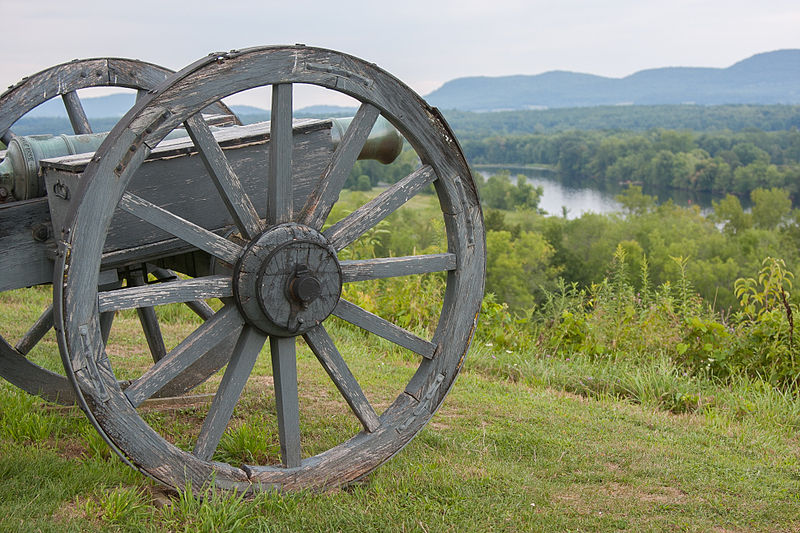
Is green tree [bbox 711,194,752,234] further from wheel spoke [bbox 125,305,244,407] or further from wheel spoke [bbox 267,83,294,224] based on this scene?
wheel spoke [bbox 125,305,244,407]

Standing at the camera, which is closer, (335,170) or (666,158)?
(335,170)

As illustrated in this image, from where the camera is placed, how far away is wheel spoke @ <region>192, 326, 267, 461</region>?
2697 mm

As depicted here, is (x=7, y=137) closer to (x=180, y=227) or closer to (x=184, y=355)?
(x=180, y=227)

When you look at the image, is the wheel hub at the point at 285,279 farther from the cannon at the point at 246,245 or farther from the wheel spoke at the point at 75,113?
the wheel spoke at the point at 75,113

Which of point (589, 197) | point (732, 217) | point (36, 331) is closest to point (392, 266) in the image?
point (36, 331)

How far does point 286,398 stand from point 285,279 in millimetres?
482

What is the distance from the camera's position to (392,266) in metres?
3.05

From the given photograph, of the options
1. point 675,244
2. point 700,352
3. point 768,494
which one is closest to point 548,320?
point 700,352

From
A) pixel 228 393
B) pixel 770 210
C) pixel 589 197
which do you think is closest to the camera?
pixel 228 393

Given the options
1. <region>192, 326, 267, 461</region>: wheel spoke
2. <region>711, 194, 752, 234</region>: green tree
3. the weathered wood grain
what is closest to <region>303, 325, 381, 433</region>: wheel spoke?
<region>192, 326, 267, 461</region>: wheel spoke

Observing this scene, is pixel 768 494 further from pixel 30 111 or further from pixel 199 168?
pixel 30 111

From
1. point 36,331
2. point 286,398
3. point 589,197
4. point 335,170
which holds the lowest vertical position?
point 589,197

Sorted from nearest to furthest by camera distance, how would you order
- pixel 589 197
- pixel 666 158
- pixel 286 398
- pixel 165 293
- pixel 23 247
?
pixel 165 293 < pixel 23 247 < pixel 286 398 < pixel 666 158 < pixel 589 197

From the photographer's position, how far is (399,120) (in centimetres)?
289
